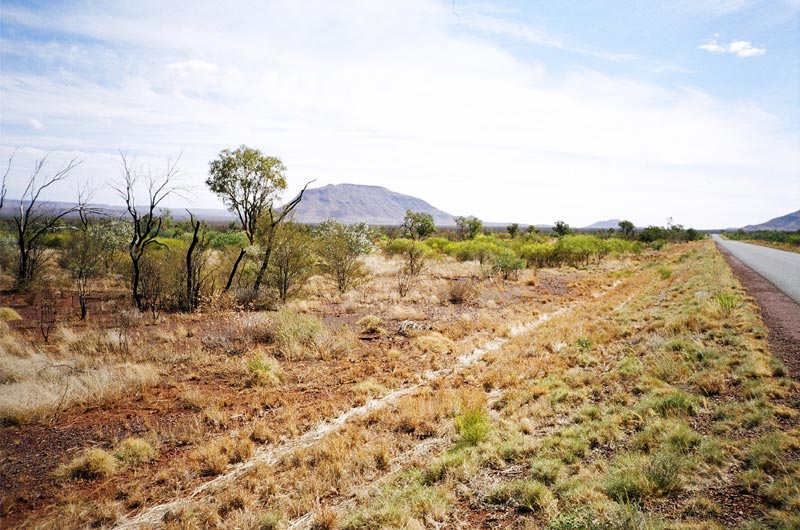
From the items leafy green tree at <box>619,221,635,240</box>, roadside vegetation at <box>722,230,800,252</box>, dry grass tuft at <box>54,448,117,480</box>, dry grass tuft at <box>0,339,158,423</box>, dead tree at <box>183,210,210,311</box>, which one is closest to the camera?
dry grass tuft at <box>54,448,117,480</box>

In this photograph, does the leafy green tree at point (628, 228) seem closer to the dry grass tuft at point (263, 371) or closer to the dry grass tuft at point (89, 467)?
the dry grass tuft at point (263, 371)

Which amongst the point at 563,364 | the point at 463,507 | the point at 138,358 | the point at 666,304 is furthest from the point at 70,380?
the point at 666,304

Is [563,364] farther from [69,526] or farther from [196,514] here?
[69,526]

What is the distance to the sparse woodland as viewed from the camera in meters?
4.59

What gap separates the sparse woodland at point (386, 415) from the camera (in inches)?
181

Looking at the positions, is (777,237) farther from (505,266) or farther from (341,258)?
(341,258)

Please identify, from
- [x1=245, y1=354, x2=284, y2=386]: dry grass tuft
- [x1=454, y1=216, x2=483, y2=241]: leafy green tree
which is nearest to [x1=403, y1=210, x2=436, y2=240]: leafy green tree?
[x1=454, y1=216, x2=483, y2=241]: leafy green tree

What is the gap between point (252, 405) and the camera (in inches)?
326

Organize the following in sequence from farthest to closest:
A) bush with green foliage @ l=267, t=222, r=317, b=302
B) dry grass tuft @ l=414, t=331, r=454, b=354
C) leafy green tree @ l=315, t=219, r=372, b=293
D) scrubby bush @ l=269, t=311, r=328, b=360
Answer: leafy green tree @ l=315, t=219, r=372, b=293 < bush with green foliage @ l=267, t=222, r=317, b=302 < dry grass tuft @ l=414, t=331, r=454, b=354 < scrubby bush @ l=269, t=311, r=328, b=360

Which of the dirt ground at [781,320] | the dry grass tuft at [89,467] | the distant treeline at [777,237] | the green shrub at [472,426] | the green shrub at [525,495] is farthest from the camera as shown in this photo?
the distant treeline at [777,237]

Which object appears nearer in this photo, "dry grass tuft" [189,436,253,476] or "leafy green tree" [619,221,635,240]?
"dry grass tuft" [189,436,253,476]

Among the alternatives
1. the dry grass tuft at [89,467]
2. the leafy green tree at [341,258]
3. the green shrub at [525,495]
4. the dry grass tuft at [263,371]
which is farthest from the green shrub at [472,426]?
the leafy green tree at [341,258]

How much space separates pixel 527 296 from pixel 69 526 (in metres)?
22.0

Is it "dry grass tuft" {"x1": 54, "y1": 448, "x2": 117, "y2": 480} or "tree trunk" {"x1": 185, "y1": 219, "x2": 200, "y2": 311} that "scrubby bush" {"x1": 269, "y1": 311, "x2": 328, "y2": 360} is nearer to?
"tree trunk" {"x1": 185, "y1": 219, "x2": 200, "y2": 311}
